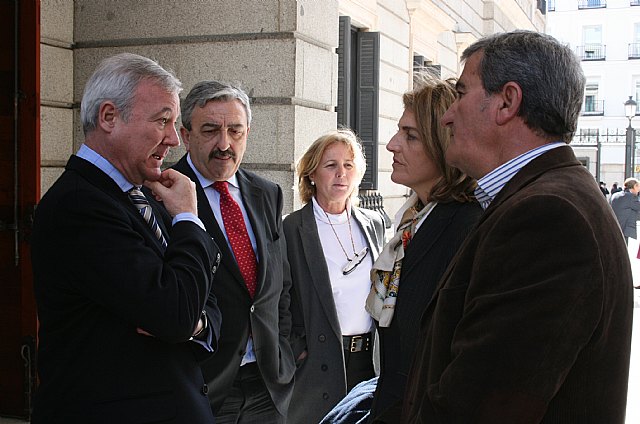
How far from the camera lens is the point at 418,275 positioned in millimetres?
2744

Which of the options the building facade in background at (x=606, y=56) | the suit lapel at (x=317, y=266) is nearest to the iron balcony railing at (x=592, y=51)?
the building facade in background at (x=606, y=56)

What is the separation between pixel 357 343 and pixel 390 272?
119 cm

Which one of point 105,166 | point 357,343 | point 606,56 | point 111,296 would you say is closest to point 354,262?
point 357,343

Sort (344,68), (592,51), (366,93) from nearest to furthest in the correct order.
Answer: (344,68) → (366,93) → (592,51)

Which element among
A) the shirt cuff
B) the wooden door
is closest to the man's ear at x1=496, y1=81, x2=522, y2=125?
the shirt cuff

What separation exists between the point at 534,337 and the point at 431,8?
1145 centimetres

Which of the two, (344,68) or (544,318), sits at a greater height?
(344,68)

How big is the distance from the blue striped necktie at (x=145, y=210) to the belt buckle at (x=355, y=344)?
1.71 meters

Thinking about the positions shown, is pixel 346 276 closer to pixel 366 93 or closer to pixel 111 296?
pixel 111 296

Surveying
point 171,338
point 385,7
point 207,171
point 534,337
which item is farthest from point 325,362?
point 385,7

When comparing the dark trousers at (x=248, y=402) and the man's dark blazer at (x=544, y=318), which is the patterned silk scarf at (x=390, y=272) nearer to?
the dark trousers at (x=248, y=402)

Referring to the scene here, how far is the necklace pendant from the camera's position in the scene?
416 centimetres

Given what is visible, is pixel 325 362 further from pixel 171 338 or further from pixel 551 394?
pixel 551 394

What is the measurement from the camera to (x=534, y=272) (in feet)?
5.15
